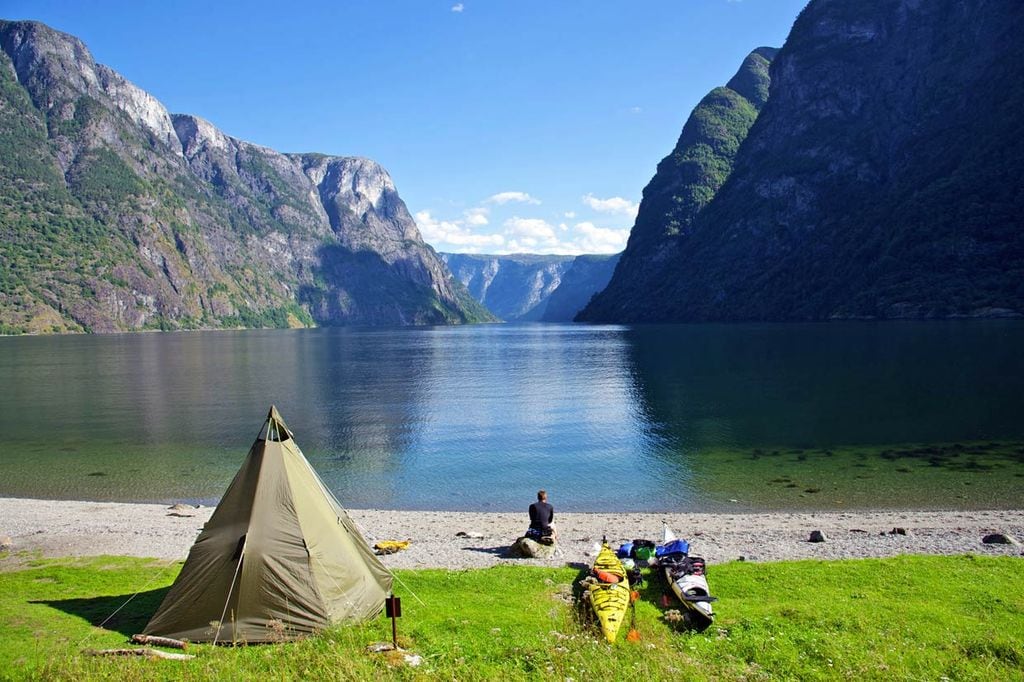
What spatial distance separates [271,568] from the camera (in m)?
16.3

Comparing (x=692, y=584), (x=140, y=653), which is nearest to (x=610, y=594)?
(x=692, y=584)

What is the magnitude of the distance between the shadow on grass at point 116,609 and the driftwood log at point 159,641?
2.02 ft

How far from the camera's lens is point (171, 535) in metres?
27.0

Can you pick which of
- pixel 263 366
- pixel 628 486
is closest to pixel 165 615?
pixel 628 486

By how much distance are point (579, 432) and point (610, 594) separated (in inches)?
1547

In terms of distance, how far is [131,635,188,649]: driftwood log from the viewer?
15086 millimetres

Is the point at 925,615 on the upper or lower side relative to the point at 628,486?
upper

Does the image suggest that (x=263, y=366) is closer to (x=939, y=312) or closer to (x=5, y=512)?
(x=5, y=512)

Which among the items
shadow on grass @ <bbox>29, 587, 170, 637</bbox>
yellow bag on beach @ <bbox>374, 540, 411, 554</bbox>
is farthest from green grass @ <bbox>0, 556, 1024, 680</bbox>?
yellow bag on beach @ <bbox>374, 540, 411, 554</bbox>

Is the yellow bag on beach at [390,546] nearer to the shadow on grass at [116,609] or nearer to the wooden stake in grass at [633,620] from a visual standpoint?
the shadow on grass at [116,609]

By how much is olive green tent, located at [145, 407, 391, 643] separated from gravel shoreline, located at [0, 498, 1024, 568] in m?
5.07

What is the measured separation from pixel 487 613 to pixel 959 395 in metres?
61.3

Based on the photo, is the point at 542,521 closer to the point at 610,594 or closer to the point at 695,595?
the point at 610,594

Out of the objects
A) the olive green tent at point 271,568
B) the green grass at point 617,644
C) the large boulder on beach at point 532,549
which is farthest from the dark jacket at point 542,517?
the olive green tent at point 271,568
